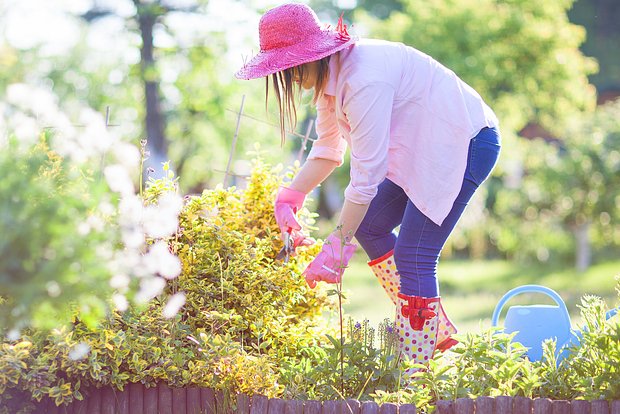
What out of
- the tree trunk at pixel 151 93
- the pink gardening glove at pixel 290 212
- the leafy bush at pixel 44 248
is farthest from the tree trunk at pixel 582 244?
the leafy bush at pixel 44 248

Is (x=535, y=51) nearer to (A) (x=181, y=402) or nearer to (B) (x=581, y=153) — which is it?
(B) (x=581, y=153)

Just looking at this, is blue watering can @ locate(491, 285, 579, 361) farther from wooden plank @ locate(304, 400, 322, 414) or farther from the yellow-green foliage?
wooden plank @ locate(304, 400, 322, 414)

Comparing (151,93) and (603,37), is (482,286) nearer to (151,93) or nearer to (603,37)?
(151,93)

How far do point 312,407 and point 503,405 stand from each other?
19.6 inches

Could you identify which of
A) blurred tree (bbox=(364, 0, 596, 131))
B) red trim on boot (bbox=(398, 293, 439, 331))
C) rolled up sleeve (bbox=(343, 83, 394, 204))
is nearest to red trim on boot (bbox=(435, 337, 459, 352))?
red trim on boot (bbox=(398, 293, 439, 331))

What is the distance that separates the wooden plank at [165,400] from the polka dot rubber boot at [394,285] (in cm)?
84

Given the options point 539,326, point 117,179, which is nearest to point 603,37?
point 539,326

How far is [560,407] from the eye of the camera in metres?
2.16

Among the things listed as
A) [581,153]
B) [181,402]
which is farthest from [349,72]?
[581,153]

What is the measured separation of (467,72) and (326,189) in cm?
1065

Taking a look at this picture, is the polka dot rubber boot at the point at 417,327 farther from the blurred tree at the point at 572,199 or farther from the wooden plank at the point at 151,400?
the blurred tree at the point at 572,199

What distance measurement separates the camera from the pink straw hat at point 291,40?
249 cm

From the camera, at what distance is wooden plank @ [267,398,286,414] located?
223 centimetres

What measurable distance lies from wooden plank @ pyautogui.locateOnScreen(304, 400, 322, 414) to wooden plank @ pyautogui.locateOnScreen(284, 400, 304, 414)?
11 millimetres
